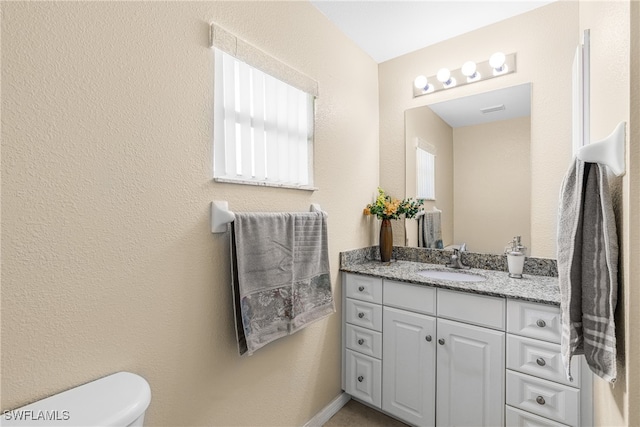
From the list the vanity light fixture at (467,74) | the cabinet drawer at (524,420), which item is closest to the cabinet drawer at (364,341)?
the cabinet drawer at (524,420)

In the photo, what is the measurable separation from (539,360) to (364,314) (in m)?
0.88

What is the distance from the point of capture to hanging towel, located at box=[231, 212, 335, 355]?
1253 mm

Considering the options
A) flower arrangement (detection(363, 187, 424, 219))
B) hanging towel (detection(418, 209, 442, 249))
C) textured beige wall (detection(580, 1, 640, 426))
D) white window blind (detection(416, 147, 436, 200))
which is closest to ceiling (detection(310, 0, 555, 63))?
white window blind (detection(416, 147, 436, 200))

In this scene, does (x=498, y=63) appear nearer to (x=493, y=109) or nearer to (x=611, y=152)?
(x=493, y=109)

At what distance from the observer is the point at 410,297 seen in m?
1.66

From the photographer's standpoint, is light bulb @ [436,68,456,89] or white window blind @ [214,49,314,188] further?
light bulb @ [436,68,456,89]

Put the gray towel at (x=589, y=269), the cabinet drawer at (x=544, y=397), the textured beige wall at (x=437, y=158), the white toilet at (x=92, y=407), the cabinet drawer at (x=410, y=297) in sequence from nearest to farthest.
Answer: the white toilet at (x=92, y=407) → the gray towel at (x=589, y=269) → the cabinet drawer at (x=544, y=397) → the cabinet drawer at (x=410, y=297) → the textured beige wall at (x=437, y=158)

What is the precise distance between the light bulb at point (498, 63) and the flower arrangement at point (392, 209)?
96 cm

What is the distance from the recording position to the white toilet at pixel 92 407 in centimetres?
74

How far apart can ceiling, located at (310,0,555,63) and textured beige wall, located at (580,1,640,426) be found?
0.91 metres

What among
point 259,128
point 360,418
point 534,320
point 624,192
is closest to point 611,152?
point 624,192

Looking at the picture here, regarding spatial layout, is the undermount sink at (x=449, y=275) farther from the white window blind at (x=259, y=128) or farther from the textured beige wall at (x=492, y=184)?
the white window blind at (x=259, y=128)

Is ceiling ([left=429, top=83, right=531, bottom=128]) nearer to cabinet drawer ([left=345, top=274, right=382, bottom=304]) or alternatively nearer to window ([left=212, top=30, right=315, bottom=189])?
window ([left=212, top=30, right=315, bottom=189])

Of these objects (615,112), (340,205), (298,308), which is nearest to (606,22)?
(615,112)
